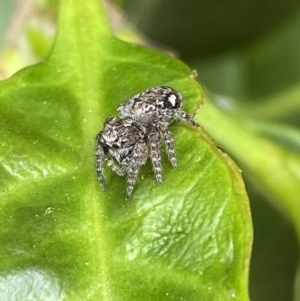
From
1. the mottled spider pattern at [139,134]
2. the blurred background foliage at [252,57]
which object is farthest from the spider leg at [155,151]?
the blurred background foliage at [252,57]

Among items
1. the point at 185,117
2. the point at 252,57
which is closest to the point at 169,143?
the point at 185,117

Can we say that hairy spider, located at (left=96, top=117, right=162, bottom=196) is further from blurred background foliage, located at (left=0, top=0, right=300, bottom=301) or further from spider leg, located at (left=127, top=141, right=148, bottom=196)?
blurred background foliage, located at (left=0, top=0, right=300, bottom=301)

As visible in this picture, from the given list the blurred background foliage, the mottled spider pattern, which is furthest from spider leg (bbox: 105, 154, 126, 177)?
the blurred background foliage

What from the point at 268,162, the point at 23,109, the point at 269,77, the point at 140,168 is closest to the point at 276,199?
the point at 268,162

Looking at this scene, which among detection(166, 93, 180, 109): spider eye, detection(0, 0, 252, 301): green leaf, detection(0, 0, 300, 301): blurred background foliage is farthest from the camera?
detection(0, 0, 300, 301): blurred background foliage

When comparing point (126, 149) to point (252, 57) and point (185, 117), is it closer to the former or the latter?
point (185, 117)

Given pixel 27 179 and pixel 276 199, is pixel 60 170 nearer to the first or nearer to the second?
pixel 27 179
